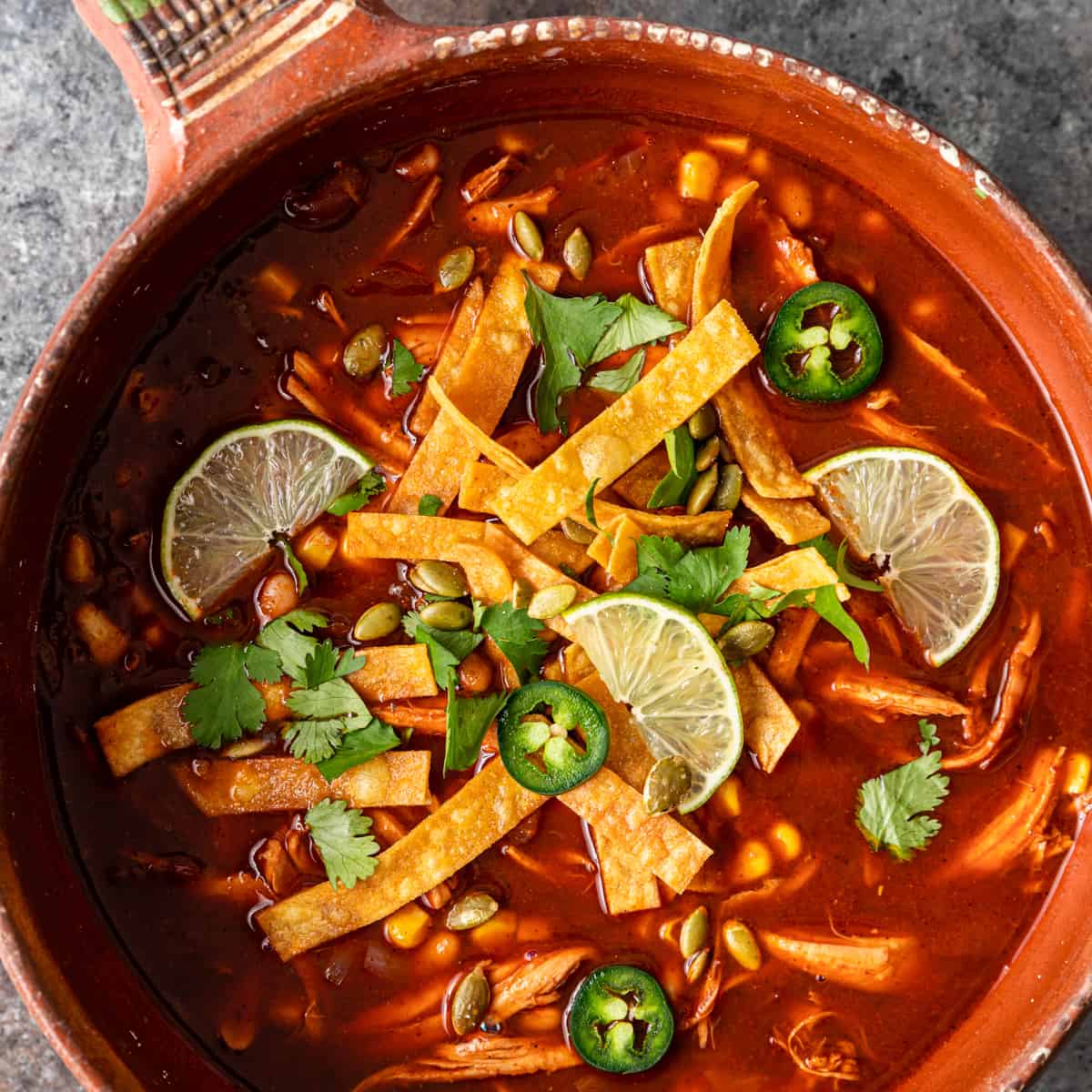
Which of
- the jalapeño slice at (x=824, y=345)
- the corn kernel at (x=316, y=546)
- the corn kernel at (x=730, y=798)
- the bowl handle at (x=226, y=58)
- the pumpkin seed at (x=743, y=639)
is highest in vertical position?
the bowl handle at (x=226, y=58)

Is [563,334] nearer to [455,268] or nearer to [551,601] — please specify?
[455,268]

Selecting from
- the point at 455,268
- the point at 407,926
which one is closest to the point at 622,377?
the point at 455,268

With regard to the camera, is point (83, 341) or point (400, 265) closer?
point (83, 341)

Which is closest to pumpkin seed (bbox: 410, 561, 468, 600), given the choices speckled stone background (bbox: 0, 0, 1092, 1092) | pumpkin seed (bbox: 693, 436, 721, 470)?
pumpkin seed (bbox: 693, 436, 721, 470)

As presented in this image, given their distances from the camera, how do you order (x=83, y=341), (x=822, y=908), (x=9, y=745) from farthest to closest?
(x=822, y=908)
(x=9, y=745)
(x=83, y=341)

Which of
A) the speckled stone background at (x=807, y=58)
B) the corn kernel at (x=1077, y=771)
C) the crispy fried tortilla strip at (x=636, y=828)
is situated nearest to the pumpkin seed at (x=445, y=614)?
the crispy fried tortilla strip at (x=636, y=828)

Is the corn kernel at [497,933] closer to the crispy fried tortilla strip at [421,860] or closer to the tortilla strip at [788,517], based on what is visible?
the crispy fried tortilla strip at [421,860]

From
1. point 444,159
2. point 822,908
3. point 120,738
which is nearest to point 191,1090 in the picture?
point 120,738

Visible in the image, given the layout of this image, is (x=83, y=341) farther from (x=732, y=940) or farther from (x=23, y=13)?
(x=732, y=940)
